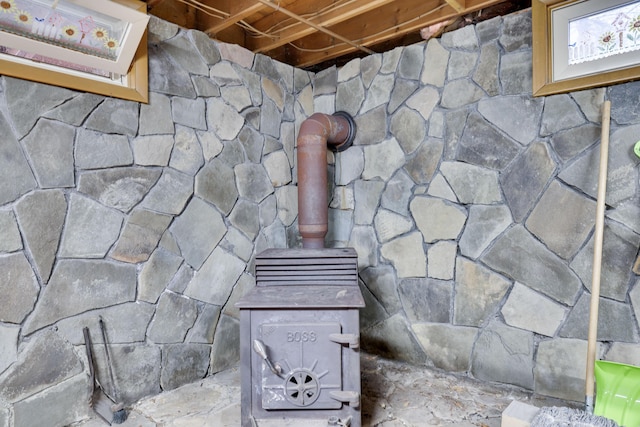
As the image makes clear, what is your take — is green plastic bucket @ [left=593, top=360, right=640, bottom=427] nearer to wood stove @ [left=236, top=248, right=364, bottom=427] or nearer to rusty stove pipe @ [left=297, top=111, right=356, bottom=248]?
wood stove @ [left=236, top=248, right=364, bottom=427]

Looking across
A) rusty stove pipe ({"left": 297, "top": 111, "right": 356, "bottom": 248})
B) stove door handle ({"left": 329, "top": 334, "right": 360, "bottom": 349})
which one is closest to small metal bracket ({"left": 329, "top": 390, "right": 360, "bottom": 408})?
stove door handle ({"left": 329, "top": 334, "right": 360, "bottom": 349})

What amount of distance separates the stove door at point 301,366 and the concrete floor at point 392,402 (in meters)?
0.39

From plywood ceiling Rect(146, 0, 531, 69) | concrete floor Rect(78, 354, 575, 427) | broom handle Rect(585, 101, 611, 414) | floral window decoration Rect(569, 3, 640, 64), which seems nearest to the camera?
broom handle Rect(585, 101, 611, 414)

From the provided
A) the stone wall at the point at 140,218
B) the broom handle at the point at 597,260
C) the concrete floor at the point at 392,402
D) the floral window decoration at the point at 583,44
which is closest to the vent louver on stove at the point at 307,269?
the stone wall at the point at 140,218

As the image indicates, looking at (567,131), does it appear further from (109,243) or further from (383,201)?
(109,243)

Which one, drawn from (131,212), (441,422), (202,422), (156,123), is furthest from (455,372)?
(156,123)

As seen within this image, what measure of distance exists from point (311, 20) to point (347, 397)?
1881 millimetres

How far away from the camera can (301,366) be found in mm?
1507

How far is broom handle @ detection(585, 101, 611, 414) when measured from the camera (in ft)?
5.04

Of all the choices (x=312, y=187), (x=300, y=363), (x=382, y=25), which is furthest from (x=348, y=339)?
(x=382, y=25)

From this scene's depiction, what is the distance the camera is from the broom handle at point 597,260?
1535 millimetres

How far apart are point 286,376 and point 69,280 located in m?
1.07

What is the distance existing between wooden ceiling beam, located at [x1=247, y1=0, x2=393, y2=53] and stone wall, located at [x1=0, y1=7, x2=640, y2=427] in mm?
164

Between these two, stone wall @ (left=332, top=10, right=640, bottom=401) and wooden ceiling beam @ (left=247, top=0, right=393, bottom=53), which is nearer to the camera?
stone wall @ (left=332, top=10, right=640, bottom=401)
